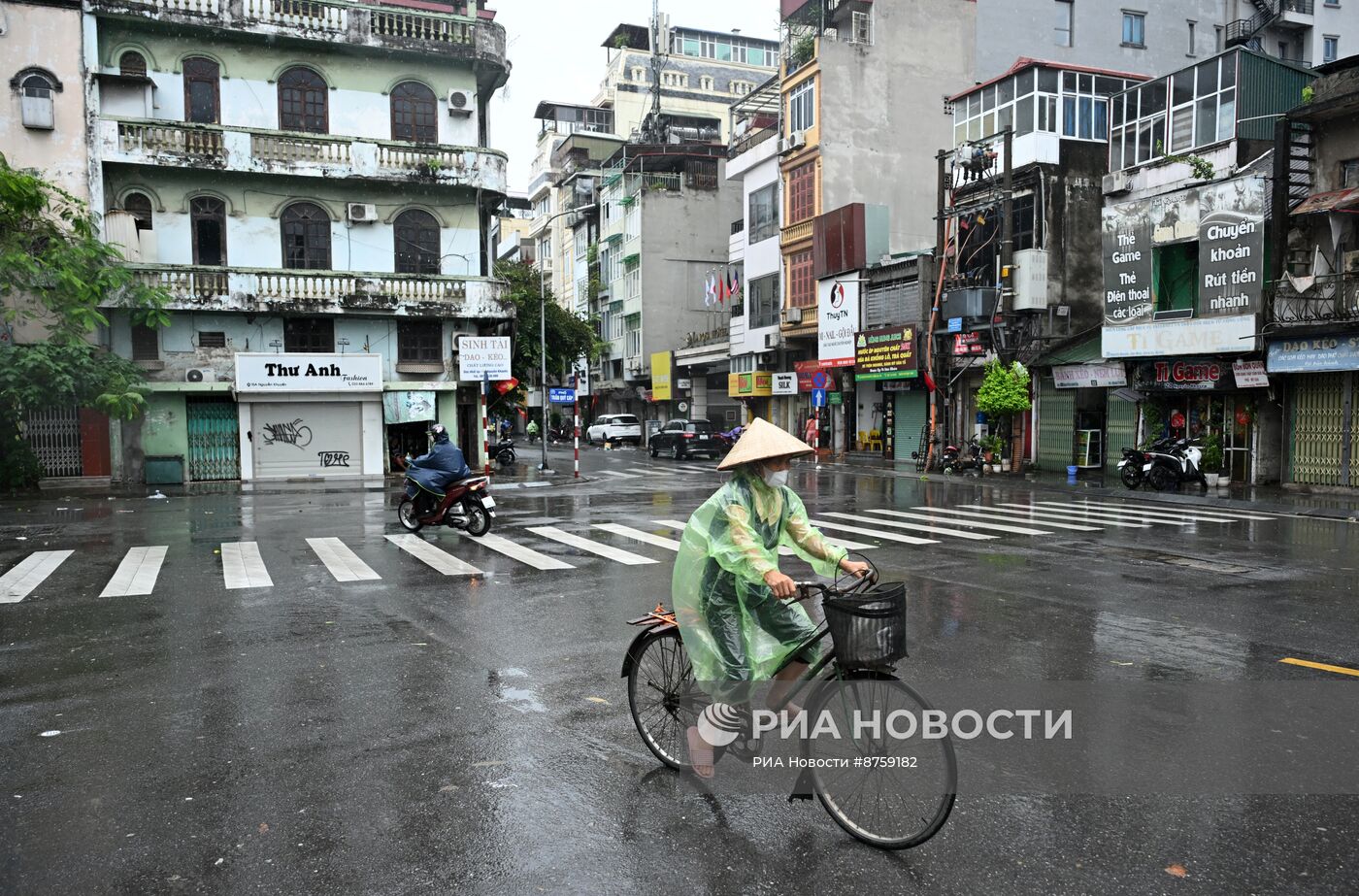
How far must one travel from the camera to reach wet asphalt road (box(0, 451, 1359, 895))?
382cm

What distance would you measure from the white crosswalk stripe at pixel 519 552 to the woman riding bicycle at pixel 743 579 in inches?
272

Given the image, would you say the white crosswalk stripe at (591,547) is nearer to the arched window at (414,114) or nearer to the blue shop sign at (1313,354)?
the blue shop sign at (1313,354)

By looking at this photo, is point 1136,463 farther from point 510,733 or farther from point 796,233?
point 796,233

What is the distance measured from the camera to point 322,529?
15.8 meters

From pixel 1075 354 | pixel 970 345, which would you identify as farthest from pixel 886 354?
pixel 1075 354

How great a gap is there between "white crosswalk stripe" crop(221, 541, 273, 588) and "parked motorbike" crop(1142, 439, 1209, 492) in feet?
59.8

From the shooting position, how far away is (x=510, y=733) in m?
5.49

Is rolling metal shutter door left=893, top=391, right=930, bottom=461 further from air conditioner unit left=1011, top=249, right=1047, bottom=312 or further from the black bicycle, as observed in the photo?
the black bicycle

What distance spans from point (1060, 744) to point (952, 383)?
28074mm

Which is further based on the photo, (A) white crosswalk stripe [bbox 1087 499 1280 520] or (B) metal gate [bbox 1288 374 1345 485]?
(B) metal gate [bbox 1288 374 1345 485]

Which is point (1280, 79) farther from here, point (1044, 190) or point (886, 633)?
point (886, 633)

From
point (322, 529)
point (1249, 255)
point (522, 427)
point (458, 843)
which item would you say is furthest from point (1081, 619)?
point (522, 427)

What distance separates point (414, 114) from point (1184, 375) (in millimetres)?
22436

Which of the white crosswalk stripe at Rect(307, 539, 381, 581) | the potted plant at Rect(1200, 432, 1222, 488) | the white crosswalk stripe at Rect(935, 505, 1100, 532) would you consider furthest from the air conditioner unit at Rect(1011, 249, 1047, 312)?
the white crosswalk stripe at Rect(307, 539, 381, 581)
